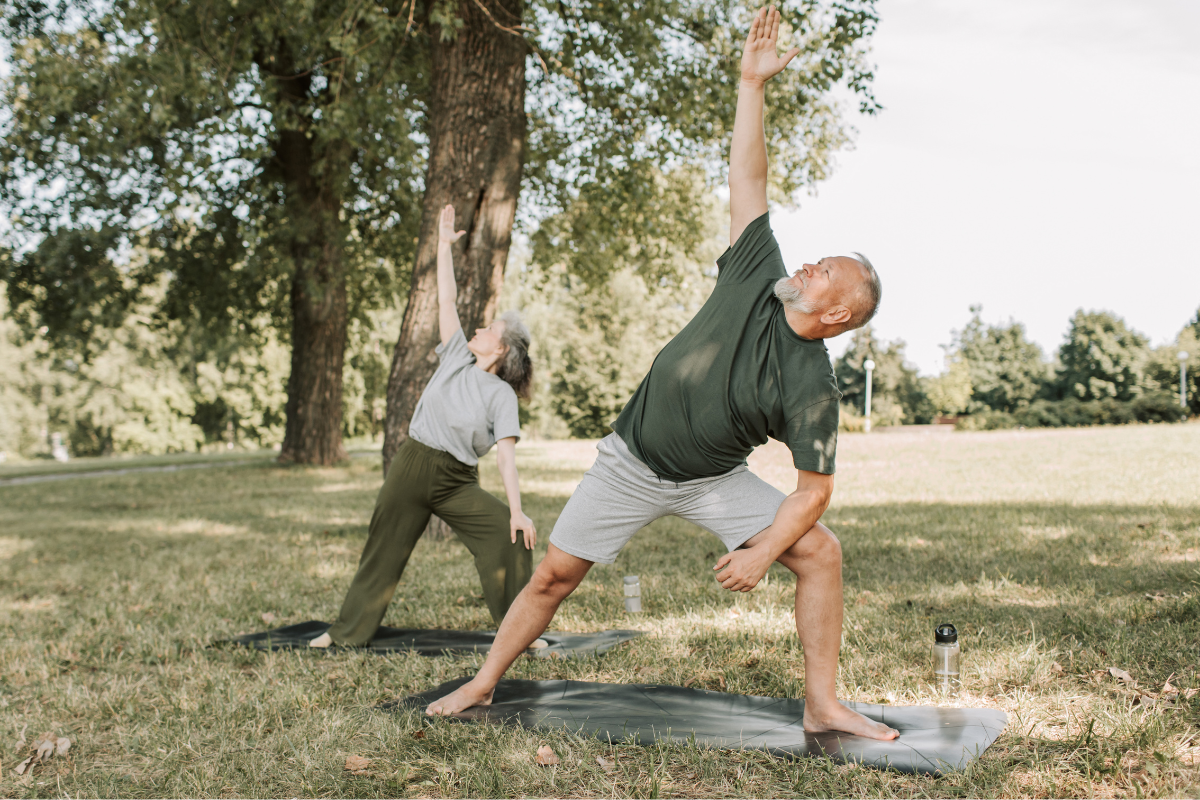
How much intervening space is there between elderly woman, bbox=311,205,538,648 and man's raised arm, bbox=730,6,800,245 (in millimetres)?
1722

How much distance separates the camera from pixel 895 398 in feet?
198

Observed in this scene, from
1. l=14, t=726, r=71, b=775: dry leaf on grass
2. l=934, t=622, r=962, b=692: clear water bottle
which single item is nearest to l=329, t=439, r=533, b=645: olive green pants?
l=14, t=726, r=71, b=775: dry leaf on grass

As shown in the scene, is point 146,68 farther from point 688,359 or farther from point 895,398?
point 895,398

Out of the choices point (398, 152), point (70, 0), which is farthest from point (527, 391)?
point (70, 0)

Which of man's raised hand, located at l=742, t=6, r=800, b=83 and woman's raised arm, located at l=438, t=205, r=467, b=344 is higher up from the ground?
man's raised hand, located at l=742, t=6, r=800, b=83

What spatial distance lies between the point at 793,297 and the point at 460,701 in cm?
223

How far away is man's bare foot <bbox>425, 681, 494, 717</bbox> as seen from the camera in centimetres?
365

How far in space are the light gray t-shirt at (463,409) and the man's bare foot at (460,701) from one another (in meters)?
1.38

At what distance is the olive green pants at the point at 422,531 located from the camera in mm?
4797

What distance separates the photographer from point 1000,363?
62.0m

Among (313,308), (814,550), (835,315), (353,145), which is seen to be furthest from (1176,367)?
(835,315)

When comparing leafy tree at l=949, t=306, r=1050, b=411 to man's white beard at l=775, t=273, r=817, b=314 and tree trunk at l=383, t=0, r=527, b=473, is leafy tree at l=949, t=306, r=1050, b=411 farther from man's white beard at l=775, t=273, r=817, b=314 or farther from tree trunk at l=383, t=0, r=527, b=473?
man's white beard at l=775, t=273, r=817, b=314

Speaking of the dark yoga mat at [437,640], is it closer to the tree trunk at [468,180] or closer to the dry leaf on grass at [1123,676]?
the dry leaf on grass at [1123,676]

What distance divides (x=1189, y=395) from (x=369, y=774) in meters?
54.7
